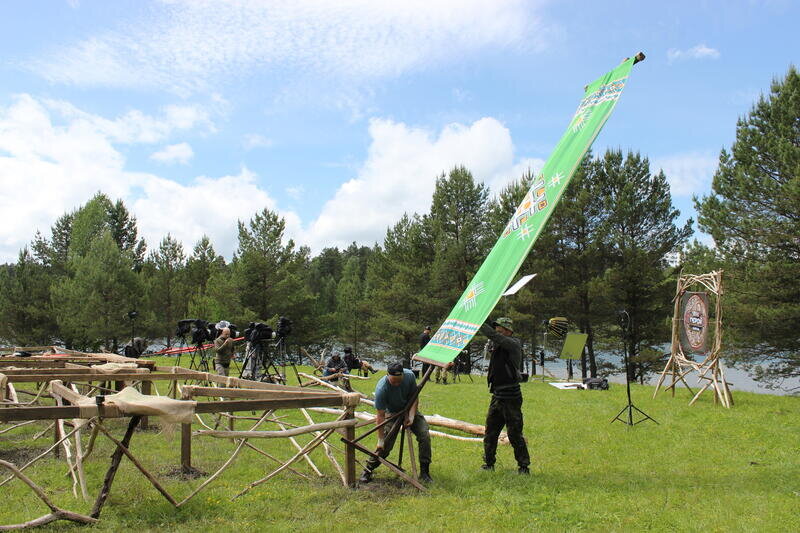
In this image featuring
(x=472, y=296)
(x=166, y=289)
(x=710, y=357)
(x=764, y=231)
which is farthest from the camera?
(x=166, y=289)

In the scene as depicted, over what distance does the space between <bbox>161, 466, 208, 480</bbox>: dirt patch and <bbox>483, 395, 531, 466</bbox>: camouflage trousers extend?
3.22 metres

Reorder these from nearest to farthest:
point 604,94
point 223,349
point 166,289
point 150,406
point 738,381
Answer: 1. point 150,406
2. point 604,94
3. point 223,349
4. point 738,381
5. point 166,289

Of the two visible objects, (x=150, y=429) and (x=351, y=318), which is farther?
(x=351, y=318)

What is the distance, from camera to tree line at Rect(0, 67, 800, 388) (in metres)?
17.9

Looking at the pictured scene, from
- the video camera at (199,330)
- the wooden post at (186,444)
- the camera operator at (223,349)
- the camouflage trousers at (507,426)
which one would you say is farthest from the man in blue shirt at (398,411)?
the video camera at (199,330)

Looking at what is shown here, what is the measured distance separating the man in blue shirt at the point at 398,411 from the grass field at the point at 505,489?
0.24 metres

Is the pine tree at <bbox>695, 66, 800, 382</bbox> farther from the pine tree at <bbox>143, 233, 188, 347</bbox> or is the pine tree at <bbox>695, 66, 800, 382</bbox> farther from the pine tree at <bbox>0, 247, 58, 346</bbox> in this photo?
the pine tree at <bbox>0, 247, 58, 346</bbox>

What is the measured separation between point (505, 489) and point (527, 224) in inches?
112

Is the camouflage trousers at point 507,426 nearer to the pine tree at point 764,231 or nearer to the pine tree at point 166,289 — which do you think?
the pine tree at point 764,231

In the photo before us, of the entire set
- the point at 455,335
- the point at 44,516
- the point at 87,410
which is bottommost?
the point at 44,516

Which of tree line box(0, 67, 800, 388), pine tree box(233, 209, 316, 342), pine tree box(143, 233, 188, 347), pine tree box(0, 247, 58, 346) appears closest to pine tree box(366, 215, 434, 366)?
tree line box(0, 67, 800, 388)

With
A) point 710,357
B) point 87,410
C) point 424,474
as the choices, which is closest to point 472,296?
point 424,474

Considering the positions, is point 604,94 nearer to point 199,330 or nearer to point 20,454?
point 20,454

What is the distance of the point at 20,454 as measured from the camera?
6.92 meters
